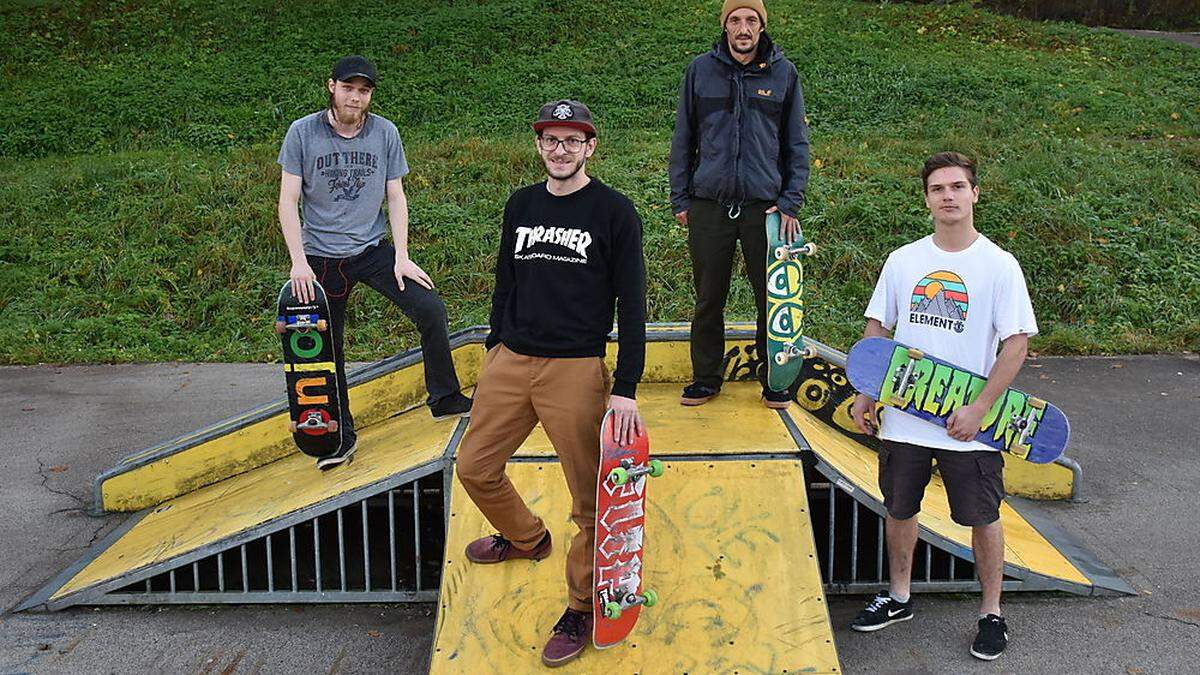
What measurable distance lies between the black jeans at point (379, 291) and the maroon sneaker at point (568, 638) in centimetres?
177

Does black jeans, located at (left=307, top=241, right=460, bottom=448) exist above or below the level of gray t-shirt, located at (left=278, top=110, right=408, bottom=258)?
below

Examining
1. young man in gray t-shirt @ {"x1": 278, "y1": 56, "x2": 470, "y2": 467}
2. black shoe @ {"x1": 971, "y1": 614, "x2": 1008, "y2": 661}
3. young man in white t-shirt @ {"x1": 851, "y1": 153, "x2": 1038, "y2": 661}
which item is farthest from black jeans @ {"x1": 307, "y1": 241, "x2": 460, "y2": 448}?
black shoe @ {"x1": 971, "y1": 614, "x2": 1008, "y2": 661}

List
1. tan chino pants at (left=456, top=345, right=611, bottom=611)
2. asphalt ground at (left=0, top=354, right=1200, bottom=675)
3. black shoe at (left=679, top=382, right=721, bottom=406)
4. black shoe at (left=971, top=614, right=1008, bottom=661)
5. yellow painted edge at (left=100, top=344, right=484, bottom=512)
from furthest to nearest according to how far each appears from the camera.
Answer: yellow painted edge at (left=100, top=344, right=484, bottom=512) → black shoe at (left=679, top=382, right=721, bottom=406) → asphalt ground at (left=0, top=354, right=1200, bottom=675) → black shoe at (left=971, top=614, right=1008, bottom=661) → tan chino pants at (left=456, top=345, right=611, bottom=611)

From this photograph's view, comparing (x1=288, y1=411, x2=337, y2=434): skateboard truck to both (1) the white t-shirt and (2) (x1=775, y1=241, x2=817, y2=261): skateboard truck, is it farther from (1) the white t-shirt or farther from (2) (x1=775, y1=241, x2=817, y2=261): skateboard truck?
(1) the white t-shirt

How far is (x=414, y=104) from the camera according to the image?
16734 millimetres

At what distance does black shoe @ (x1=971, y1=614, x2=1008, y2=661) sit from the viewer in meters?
4.09

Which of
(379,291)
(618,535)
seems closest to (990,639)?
(618,535)

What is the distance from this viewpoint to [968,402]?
12.4ft

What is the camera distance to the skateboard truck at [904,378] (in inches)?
152

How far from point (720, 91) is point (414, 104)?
41.2ft

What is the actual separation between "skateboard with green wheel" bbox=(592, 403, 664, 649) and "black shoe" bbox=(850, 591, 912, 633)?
109 centimetres

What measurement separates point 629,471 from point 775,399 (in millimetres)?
1946

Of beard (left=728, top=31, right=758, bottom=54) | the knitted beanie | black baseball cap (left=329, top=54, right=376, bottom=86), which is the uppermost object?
the knitted beanie

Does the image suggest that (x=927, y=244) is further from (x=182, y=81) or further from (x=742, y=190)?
(x=182, y=81)
